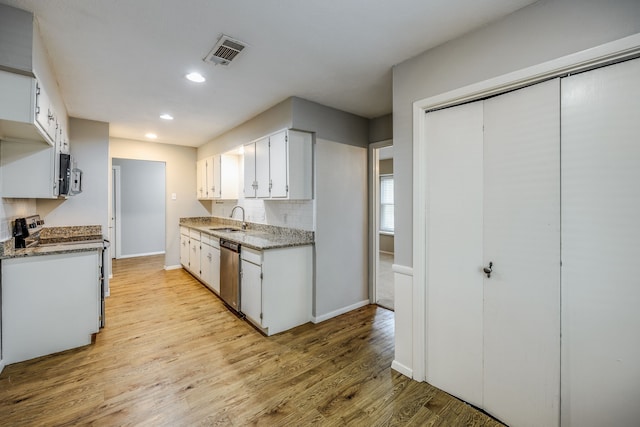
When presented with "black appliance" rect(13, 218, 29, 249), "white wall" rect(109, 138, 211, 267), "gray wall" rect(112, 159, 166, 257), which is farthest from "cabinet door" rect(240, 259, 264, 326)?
"gray wall" rect(112, 159, 166, 257)

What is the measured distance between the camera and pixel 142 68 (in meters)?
2.38

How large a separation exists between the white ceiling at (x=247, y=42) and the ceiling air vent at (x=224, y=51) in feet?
0.16

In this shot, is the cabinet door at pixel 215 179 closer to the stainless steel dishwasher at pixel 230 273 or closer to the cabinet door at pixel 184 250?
Result: the cabinet door at pixel 184 250

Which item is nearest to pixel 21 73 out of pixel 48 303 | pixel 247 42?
pixel 247 42

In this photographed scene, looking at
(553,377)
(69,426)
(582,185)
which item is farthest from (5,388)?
(582,185)

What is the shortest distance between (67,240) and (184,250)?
190 centimetres

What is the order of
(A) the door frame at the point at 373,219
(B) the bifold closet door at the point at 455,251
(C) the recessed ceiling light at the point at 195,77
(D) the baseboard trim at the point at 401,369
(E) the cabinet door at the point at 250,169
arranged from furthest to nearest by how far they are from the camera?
(A) the door frame at the point at 373,219, (E) the cabinet door at the point at 250,169, (C) the recessed ceiling light at the point at 195,77, (D) the baseboard trim at the point at 401,369, (B) the bifold closet door at the point at 455,251

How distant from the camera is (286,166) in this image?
3.09 m

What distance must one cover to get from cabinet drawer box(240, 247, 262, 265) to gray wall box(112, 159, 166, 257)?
5.28 m

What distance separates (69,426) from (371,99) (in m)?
3.64

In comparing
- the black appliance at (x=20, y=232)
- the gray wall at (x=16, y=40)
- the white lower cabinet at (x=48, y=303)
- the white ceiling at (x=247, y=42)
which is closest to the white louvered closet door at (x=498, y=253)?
the white ceiling at (x=247, y=42)

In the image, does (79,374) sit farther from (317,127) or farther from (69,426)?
(317,127)

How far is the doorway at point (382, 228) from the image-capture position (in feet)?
12.4

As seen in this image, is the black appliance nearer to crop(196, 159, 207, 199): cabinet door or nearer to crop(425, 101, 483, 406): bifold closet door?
crop(196, 159, 207, 199): cabinet door
